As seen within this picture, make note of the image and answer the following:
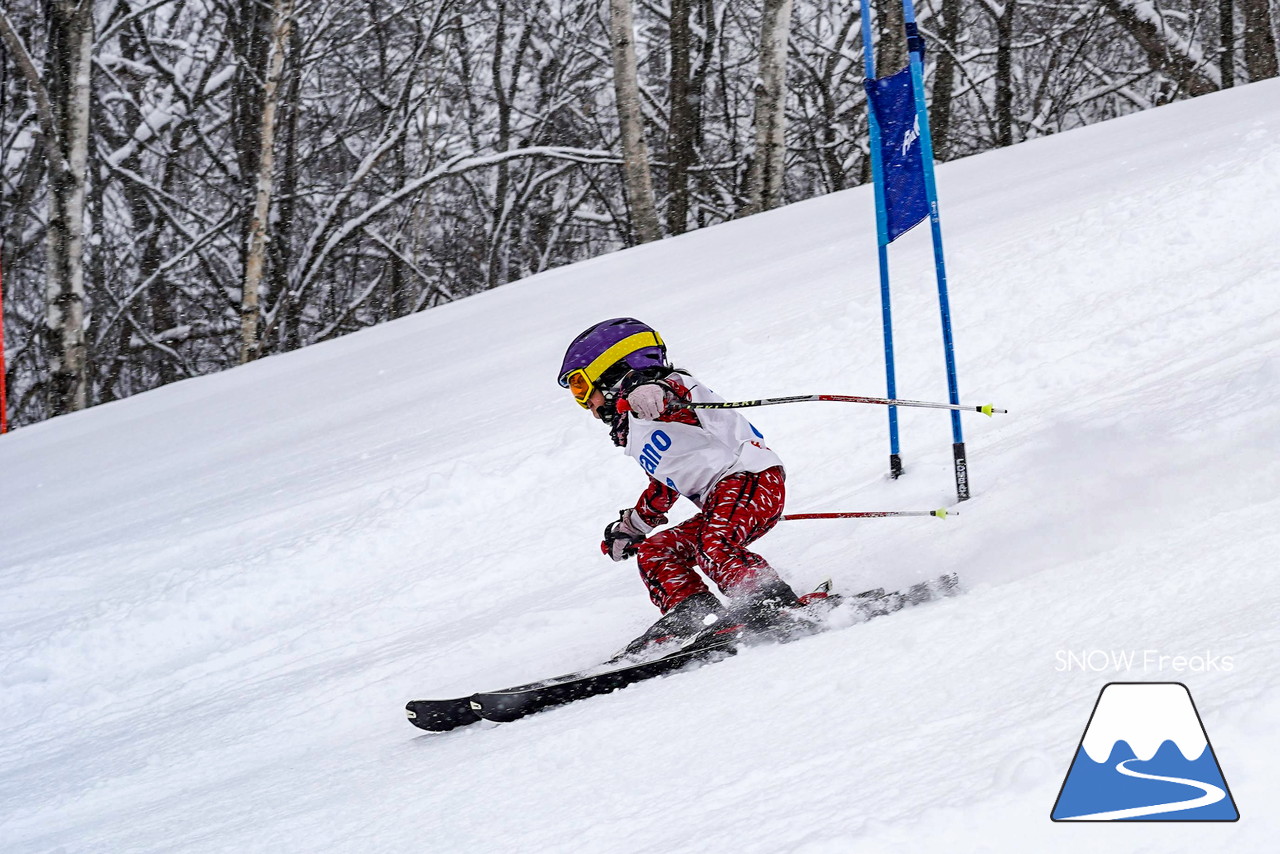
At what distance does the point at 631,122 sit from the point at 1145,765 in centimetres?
1101

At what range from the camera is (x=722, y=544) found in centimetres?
356

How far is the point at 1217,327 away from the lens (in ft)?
17.6

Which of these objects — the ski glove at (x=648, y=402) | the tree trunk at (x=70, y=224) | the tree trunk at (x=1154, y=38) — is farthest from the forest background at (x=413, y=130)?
the ski glove at (x=648, y=402)

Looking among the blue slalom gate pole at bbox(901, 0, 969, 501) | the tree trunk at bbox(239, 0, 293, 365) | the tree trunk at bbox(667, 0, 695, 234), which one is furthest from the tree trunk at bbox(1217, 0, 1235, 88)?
the blue slalom gate pole at bbox(901, 0, 969, 501)

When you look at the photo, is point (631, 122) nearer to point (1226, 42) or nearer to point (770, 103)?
point (770, 103)

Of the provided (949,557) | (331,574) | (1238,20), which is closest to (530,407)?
(331,574)

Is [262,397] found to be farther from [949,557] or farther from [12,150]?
[12,150]

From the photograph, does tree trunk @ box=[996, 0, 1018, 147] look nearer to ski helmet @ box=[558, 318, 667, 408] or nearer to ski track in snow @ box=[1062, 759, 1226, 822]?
ski helmet @ box=[558, 318, 667, 408]

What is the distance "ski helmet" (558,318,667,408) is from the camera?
3664 mm

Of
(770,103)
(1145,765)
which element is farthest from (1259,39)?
(1145,765)

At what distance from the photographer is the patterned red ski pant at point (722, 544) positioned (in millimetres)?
3537

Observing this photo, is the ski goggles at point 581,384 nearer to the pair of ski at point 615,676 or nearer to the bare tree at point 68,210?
the pair of ski at point 615,676

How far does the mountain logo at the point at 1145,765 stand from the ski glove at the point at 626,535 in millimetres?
2047

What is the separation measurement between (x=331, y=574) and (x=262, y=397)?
15.3 feet
